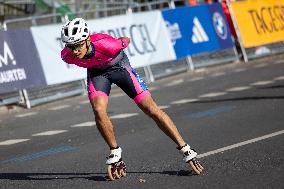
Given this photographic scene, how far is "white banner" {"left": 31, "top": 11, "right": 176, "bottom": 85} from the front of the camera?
1848 cm

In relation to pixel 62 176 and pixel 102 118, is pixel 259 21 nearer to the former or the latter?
pixel 62 176

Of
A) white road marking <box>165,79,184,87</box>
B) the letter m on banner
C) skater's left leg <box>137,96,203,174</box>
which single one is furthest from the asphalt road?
white road marking <box>165,79,184,87</box>

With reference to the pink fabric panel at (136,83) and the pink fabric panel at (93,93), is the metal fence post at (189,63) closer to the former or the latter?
the pink fabric panel at (136,83)

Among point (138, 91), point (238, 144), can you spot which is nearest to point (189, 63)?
point (238, 144)

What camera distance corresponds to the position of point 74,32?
7.23 metres

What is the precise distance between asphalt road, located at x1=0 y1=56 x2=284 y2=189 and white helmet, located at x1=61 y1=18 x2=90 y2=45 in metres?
1.47

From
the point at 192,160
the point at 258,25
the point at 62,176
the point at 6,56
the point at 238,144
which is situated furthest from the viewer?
the point at 258,25

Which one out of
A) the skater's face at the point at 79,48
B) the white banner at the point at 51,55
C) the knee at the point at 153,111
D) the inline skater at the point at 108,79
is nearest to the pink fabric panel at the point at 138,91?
the inline skater at the point at 108,79

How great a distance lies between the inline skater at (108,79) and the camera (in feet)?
24.0

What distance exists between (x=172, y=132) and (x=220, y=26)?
18237 mm

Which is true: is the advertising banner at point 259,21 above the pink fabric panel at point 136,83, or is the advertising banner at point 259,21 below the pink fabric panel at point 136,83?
below

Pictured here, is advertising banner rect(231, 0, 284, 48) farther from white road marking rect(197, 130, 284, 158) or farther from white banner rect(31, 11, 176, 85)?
white road marking rect(197, 130, 284, 158)

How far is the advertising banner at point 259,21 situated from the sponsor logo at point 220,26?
56cm

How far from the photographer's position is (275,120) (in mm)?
11078
